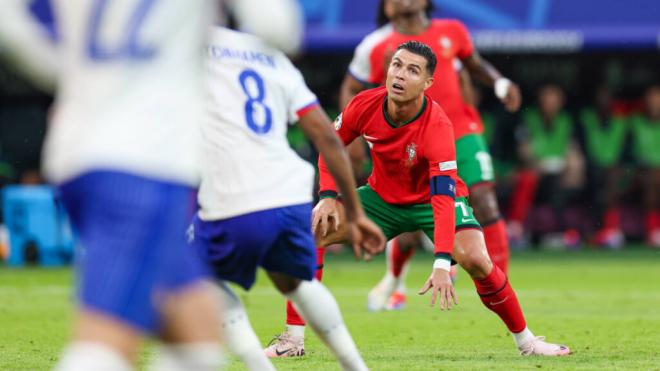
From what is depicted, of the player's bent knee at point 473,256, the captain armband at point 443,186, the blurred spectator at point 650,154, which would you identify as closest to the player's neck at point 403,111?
the captain armband at point 443,186

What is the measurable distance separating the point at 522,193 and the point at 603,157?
4.93ft

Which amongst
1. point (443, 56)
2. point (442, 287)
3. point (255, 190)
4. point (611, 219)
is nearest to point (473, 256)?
point (442, 287)

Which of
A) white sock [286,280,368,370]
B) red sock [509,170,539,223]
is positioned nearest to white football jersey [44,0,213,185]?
white sock [286,280,368,370]

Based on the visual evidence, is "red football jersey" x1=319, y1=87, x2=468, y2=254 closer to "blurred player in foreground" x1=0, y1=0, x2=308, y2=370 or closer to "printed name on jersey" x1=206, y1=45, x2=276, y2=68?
"printed name on jersey" x1=206, y1=45, x2=276, y2=68

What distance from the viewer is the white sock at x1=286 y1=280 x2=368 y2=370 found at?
5.65 metres

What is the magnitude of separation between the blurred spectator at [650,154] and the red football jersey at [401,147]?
11.8 metres

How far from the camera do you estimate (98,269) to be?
3.72m

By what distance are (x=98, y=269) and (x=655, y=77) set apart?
1750 centimetres

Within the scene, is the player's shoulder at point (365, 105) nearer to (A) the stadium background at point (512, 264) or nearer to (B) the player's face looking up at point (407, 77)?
(B) the player's face looking up at point (407, 77)

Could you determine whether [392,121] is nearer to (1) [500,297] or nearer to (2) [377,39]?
(1) [500,297]

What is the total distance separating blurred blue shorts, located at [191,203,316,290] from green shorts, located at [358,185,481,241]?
8.13 feet

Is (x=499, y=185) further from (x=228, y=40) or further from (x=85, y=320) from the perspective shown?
(x=85, y=320)

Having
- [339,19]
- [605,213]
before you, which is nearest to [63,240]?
[339,19]

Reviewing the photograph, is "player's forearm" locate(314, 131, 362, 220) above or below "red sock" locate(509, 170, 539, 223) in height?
below
